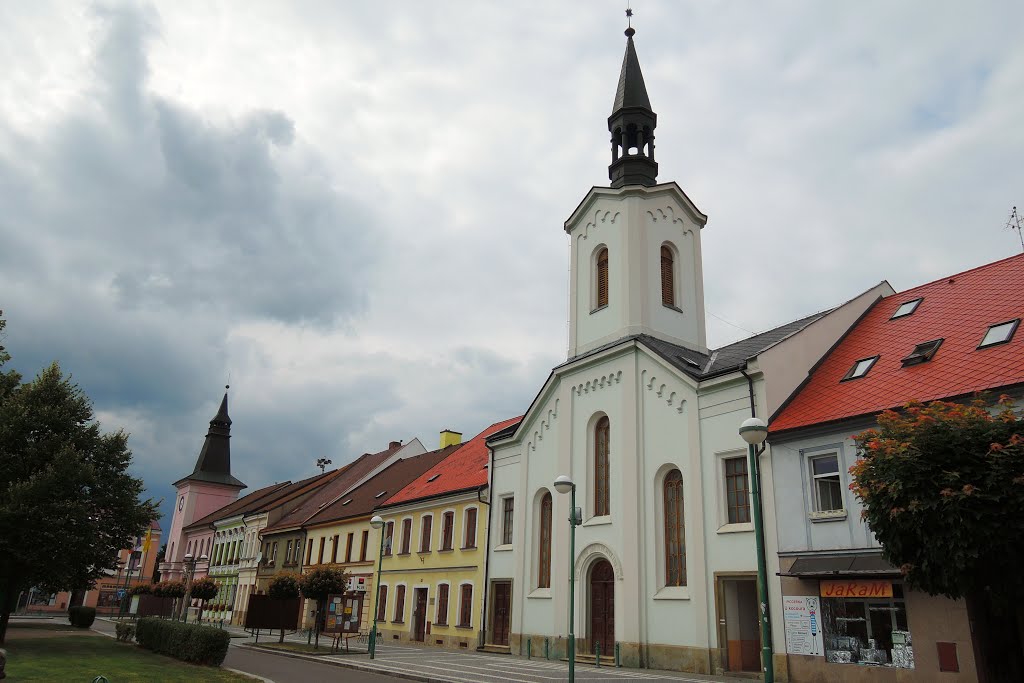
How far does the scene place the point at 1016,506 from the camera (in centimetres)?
1162

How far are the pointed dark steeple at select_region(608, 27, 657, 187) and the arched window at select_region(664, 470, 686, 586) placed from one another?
12.8 m

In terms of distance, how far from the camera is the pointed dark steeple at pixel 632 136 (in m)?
29.8

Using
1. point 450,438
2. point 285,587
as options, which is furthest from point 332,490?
point 285,587

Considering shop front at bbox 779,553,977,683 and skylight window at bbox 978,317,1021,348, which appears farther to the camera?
skylight window at bbox 978,317,1021,348

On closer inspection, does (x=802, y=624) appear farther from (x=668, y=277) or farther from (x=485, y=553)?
(x=485, y=553)

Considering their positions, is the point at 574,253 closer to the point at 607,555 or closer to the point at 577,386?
the point at 577,386

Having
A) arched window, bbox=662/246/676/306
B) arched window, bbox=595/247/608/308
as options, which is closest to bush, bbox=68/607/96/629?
arched window, bbox=595/247/608/308

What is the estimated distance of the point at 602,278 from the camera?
2958 centimetres

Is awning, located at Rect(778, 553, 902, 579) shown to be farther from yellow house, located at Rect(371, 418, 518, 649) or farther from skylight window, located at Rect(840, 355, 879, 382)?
yellow house, located at Rect(371, 418, 518, 649)

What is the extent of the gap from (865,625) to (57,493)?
82.4 ft

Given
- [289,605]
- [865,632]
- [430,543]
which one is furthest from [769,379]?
[289,605]

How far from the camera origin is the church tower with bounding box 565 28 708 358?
2750 centimetres

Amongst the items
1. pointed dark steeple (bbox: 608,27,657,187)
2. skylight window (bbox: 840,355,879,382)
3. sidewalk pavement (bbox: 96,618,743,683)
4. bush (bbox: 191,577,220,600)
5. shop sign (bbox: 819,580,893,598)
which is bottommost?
sidewalk pavement (bbox: 96,618,743,683)

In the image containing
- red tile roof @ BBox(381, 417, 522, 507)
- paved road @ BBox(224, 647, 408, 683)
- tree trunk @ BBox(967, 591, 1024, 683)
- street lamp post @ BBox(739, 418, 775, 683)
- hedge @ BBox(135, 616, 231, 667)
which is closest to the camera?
street lamp post @ BBox(739, 418, 775, 683)
